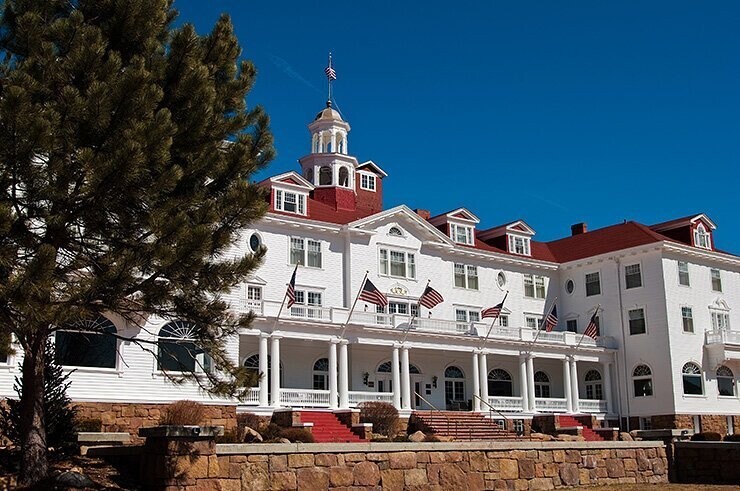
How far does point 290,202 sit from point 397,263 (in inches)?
250

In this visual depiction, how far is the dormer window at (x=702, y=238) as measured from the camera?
162 ft

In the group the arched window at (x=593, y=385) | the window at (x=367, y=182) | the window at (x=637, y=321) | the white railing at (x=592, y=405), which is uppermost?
the window at (x=367, y=182)

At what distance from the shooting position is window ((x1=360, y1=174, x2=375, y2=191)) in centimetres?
5124

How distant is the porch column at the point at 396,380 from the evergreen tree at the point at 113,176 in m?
22.3

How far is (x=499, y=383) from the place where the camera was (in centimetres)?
4659

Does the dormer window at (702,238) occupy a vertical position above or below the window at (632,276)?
above

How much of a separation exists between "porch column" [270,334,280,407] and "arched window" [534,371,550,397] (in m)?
18.1

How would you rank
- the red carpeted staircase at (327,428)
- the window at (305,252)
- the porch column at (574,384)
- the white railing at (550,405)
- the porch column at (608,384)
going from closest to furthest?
the red carpeted staircase at (327,428) → the window at (305,252) → the white railing at (550,405) → the porch column at (574,384) → the porch column at (608,384)

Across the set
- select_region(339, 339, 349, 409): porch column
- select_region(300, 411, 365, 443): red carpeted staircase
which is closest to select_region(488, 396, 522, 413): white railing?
select_region(339, 339, 349, 409): porch column

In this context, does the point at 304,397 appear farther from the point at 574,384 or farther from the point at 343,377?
the point at 574,384

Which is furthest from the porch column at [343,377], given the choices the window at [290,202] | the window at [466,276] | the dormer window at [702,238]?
the dormer window at [702,238]

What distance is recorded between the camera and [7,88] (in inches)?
533

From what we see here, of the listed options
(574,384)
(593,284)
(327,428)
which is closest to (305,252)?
(327,428)

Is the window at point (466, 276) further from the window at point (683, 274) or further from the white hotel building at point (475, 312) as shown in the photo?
the window at point (683, 274)
